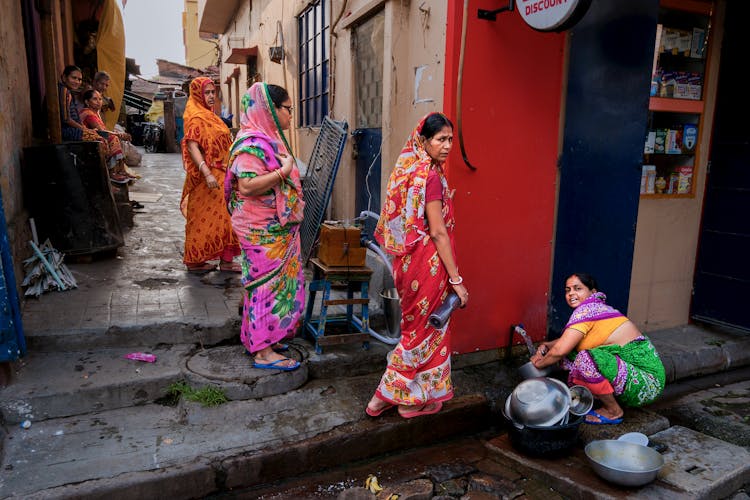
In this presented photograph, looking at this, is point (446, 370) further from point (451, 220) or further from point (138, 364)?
point (138, 364)

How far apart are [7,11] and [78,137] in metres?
2.19

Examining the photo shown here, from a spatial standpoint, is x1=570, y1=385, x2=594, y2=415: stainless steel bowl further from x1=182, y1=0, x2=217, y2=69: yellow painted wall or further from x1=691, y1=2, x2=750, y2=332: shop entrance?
x1=182, y1=0, x2=217, y2=69: yellow painted wall

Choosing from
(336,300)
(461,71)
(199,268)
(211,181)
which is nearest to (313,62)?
(211,181)

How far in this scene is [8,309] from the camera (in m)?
3.06

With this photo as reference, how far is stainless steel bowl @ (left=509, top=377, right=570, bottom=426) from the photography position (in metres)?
3.17

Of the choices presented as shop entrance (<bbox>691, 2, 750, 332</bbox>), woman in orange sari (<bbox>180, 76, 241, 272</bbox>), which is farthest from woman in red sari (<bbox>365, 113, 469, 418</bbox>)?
shop entrance (<bbox>691, 2, 750, 332</bbox>)

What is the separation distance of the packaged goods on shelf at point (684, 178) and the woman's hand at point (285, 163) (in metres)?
3.75

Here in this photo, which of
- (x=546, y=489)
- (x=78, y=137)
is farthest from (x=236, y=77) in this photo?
(x=546, y=489)

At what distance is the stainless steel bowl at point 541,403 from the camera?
3.17 metres

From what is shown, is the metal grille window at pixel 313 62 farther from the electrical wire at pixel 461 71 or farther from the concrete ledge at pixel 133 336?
the concrete ledge at pixel 133 336

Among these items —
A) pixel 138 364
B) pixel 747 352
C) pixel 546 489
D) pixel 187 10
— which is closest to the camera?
pixel 546 489

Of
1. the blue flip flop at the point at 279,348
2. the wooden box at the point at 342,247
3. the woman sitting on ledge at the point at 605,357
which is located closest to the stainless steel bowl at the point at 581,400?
the woman sitting on ledge at the point at 605,357

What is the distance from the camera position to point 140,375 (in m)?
3.41

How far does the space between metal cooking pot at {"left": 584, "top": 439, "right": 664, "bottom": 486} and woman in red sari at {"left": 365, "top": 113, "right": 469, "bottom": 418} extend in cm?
93
